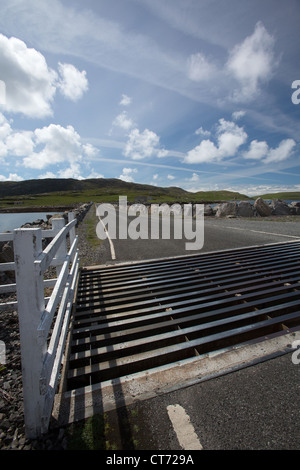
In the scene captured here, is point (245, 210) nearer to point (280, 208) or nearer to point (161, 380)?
point (280, 208)

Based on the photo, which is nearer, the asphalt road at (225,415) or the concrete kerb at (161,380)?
the asphalt road at (225,415)

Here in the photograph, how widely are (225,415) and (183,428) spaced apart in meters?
0.38

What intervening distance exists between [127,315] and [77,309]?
3.13ft

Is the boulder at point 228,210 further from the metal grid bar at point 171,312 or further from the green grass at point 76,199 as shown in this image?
the green grass at point 76,199

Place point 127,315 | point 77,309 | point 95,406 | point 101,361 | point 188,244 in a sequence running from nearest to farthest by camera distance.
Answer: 1. point 95,406
2. point 101,361
3. point 127,315
4. point 77,309
5. point 188,244

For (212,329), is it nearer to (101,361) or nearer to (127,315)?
(127,315)

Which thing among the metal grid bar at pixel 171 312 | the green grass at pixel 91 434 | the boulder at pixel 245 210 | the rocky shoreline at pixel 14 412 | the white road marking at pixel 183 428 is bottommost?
the rocky shoreline at pixel 14 412

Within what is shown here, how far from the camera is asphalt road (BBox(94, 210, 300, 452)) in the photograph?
1.63 meters

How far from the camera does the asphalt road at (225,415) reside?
1631 mm

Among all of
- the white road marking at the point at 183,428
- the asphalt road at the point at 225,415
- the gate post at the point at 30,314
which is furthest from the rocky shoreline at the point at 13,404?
the white road marking at the point at 183,428

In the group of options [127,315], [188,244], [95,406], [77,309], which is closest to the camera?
[95,406]

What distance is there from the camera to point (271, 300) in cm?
363

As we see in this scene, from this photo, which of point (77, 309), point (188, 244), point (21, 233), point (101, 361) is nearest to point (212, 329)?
point (101, 361)

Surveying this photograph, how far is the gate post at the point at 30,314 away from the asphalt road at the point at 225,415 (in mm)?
631
